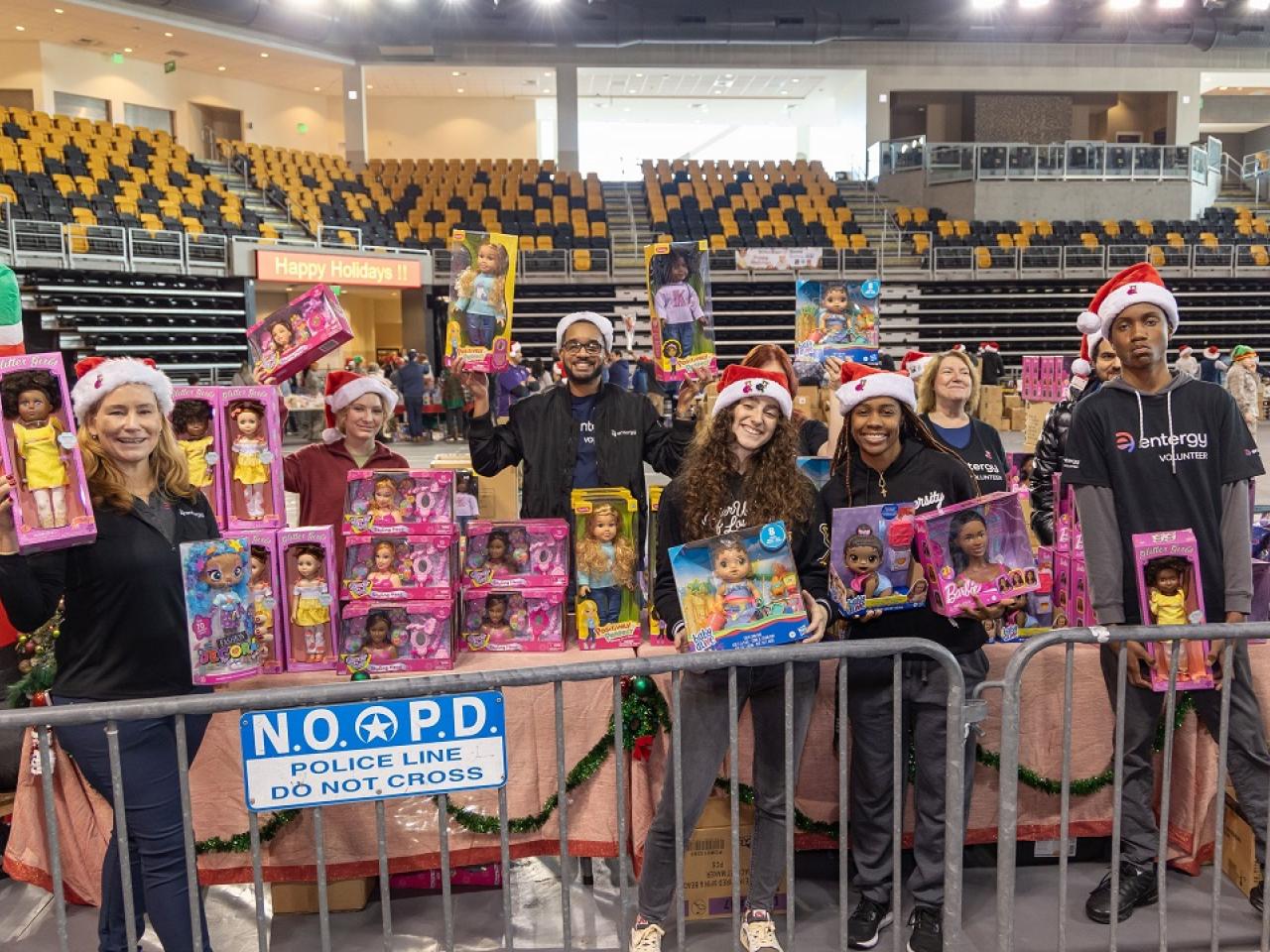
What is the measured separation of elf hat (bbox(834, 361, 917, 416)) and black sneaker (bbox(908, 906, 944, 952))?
51.0 inches

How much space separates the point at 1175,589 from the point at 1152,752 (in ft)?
2.00

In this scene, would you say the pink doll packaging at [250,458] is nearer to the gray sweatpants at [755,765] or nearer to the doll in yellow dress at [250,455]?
the doll in yellow dress at [250,455]

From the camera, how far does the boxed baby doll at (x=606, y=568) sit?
2936mm

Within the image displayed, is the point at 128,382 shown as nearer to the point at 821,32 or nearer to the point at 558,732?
the point at 558,732

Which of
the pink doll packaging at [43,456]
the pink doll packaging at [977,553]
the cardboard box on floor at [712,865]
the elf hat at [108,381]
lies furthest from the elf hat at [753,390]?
the pink doll packaging at [43,456]

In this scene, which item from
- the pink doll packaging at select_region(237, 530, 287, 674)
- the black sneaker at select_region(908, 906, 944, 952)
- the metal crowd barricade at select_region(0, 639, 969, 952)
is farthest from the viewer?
the pink doll packaging at select_region(237, 530, 287, 674)

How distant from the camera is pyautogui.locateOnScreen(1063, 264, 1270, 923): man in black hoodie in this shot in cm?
255

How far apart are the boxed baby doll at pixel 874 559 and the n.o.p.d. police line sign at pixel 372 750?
3.04 ft

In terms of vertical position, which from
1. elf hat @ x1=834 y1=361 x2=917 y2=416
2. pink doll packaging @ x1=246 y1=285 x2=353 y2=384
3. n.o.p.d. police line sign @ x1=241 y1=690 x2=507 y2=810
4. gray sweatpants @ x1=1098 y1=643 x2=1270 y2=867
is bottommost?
gray sweatpants @ x1=1098 y1=643 x2=1270 y2=867

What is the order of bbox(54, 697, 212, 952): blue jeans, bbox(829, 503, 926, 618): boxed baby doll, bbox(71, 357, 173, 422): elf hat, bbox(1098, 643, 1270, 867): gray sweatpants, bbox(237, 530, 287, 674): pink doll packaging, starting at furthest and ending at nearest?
bbox(237, 530, 287, 674): pink doll packaging
bbox(1098, 643, 1270, 867): gray sweatpants
bbox(829, 503, 926, 618): boxed baby doll
bbox(71, 357, 173, 422): elf hat
bbox(54, 697, 212, 952): blue jeans

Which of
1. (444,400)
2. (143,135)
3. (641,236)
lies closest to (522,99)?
(641,236)

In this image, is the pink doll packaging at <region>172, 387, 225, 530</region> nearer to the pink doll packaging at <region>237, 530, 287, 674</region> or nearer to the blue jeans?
the pink doll packaging at <region>237, 530, 287, 674</region>

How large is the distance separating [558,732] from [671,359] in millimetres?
1655

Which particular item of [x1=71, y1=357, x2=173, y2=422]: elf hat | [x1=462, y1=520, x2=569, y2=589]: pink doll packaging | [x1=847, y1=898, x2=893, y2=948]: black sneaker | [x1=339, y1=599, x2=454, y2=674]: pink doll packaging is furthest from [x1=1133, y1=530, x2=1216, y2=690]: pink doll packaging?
[x1=71, y1=357, x2=173, y2=422]: elf hat
